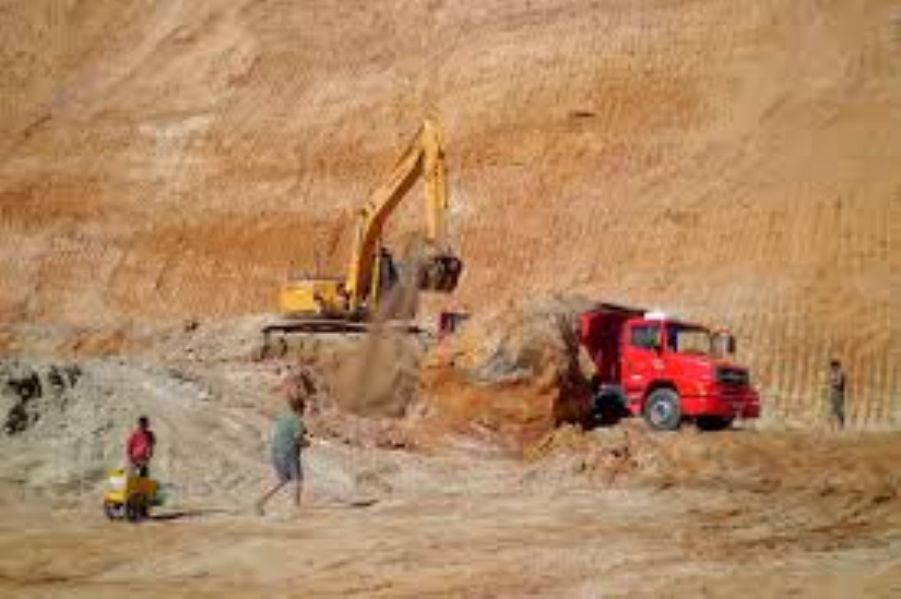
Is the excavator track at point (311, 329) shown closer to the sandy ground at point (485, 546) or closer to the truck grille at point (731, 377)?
the truck grille at point (731, 377)

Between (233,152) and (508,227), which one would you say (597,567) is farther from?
(233,152)

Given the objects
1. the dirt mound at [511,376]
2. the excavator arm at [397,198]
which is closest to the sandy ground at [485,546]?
the dirt mound at [511,376]

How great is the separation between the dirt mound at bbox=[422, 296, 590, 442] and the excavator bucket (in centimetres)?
167

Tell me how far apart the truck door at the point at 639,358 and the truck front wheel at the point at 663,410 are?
16cm

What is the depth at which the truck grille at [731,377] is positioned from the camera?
59.2ft

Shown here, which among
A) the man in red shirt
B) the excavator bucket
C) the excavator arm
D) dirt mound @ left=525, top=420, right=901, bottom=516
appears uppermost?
the excavator arm

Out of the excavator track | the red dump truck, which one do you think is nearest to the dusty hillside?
the red dump truck

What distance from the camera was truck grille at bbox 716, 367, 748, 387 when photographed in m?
18.0

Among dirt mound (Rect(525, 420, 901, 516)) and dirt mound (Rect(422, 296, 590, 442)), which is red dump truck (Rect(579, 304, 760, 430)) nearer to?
dirt mound (Rect(525, 420, 901, 516))

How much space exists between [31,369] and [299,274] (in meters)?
15.7

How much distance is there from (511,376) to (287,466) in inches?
218

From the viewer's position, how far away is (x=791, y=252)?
1084 inches

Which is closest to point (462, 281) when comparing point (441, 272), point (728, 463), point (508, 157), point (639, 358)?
point (508, 157)

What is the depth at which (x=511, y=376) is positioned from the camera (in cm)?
1745
